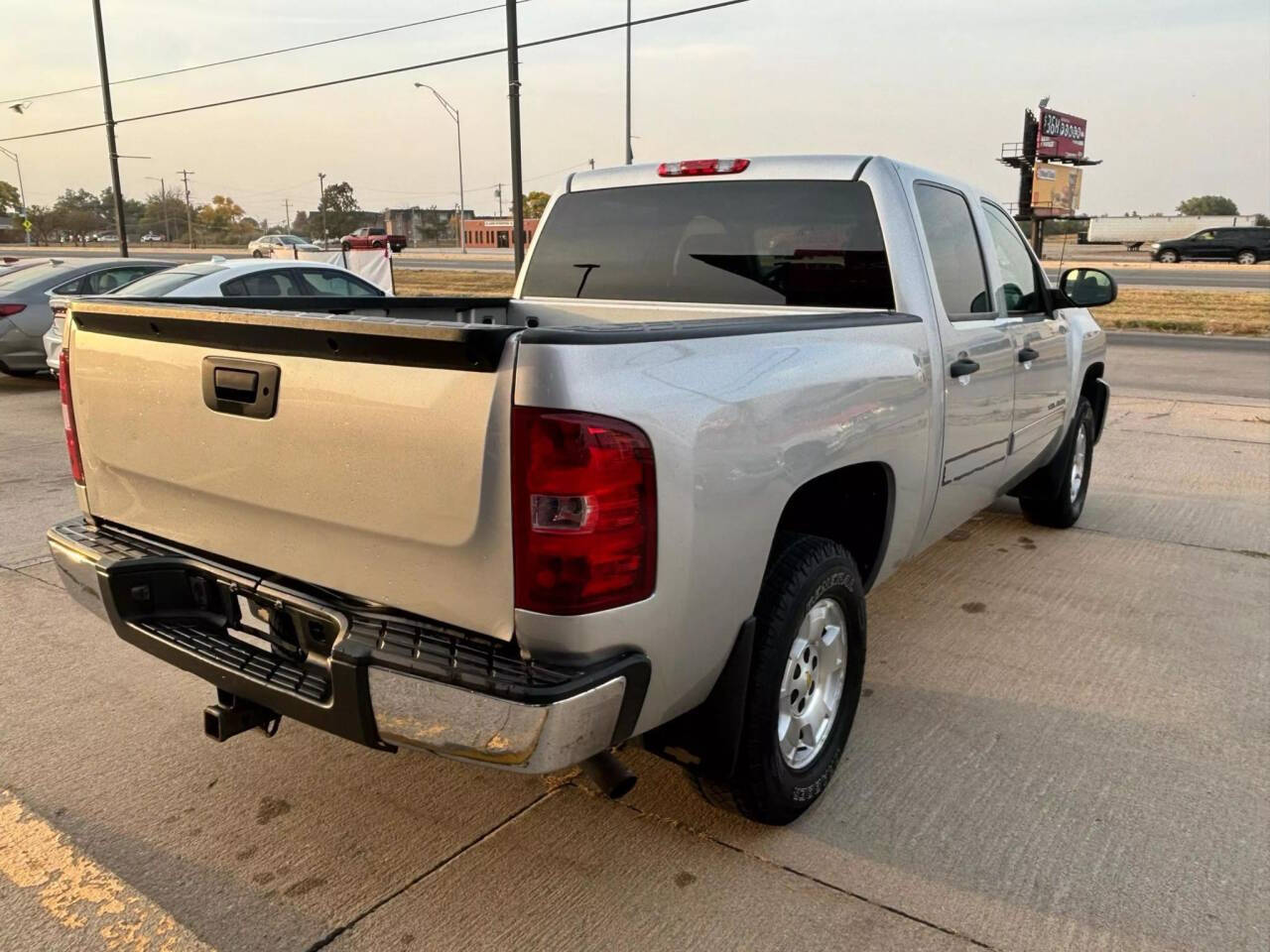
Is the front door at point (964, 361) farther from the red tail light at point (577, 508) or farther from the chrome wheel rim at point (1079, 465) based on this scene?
the red tail light at point (577, 508)

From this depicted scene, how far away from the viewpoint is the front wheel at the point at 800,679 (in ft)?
8.49

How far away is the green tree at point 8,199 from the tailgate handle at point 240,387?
13885cm

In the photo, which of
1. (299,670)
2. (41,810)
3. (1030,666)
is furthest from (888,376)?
(41,810)

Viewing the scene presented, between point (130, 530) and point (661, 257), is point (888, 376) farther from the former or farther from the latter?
point (130, 530)

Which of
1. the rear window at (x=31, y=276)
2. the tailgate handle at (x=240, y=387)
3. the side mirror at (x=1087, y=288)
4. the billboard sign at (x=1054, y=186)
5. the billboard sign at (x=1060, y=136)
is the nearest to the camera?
the tailgate handle at (x=240, y=387)

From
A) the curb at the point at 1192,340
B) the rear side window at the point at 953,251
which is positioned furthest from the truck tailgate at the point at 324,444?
the curb at the point at 1192,340

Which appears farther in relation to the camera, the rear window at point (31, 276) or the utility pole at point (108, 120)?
→ the utility pole at point (108, 120)

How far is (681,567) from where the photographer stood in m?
2.22

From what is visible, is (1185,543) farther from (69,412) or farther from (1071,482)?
(69,412)

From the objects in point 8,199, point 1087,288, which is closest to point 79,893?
point 1087,288

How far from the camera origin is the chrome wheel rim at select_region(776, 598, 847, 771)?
278cm

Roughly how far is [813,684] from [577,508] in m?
1.24

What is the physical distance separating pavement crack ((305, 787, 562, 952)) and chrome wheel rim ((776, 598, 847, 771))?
0.79m

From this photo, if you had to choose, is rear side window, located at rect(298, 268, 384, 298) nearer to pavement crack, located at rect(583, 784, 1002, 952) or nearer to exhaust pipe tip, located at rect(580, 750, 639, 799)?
pavement crack, located at rect(583, 784, 1002, 952)
